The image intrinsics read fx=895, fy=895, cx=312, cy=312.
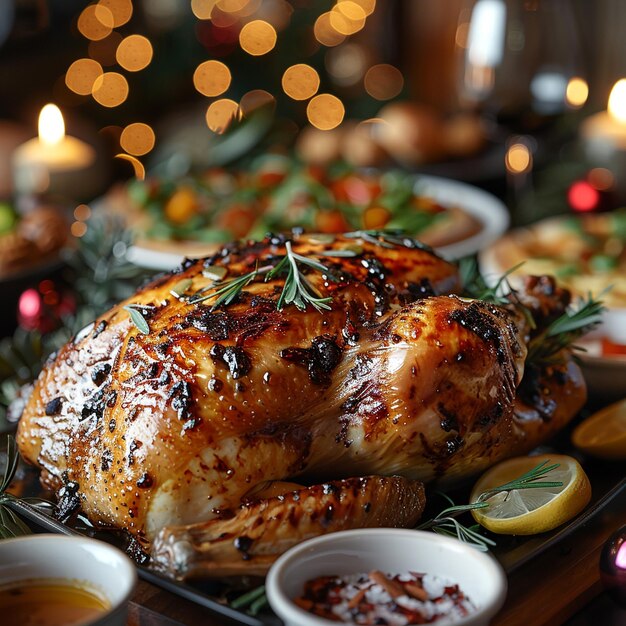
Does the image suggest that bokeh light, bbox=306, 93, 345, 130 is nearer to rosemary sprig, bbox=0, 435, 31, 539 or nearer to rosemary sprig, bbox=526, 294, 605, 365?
rosemary sprig, bbox=526, 294, 605, 365

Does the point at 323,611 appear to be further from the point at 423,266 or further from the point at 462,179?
the point at 462,179

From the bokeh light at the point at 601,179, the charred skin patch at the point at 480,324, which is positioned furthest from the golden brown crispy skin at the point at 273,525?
the bokeh light at the point at 601,179

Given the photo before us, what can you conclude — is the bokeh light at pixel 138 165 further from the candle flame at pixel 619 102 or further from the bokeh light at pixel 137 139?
the candle flame at pixel 619 102

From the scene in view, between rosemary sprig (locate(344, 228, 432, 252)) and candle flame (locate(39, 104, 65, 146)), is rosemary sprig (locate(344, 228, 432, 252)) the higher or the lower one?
the lower one

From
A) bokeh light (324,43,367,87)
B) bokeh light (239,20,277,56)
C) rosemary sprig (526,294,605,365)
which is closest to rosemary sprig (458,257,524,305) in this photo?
rosemary sprig (526,294,605,365)

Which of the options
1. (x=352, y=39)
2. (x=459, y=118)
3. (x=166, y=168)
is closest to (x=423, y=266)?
(x=166, y=168)

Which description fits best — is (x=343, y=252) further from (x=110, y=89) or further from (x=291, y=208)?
(x=110, y=89)

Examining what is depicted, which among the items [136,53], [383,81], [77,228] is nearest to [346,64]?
[383,81]
